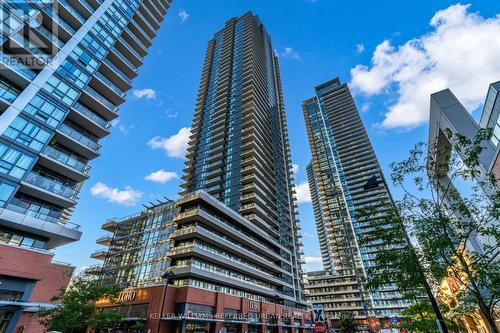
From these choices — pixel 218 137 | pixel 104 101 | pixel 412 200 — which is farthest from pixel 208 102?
pixel 412 200

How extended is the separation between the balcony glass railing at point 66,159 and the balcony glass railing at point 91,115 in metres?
Answer: 6.12

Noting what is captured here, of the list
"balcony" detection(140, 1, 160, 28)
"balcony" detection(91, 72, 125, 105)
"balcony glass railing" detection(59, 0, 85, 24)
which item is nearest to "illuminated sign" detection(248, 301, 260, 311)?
"balcony" detection(91, 72, 125, 105)

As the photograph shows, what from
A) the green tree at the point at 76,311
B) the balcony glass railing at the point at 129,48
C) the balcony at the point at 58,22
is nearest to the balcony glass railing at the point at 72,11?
the balcony at the point at 58,22

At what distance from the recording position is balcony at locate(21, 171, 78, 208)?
25906 millimetres

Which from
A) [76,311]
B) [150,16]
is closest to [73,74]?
[150,16]

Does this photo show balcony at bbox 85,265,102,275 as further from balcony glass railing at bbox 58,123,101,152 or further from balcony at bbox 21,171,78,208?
balcony glass railing at bbox 58,123,101,152

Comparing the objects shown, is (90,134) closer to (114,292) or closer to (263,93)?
(114,292)

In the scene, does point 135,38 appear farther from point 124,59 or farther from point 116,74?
point 116,74

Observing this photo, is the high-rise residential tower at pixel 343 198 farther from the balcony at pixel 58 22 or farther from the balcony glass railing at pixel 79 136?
the balcony at pixel 58 22

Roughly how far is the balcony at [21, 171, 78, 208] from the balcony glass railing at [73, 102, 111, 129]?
31.4ft

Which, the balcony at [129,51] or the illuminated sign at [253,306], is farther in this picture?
the illuminated sign at [253,306]

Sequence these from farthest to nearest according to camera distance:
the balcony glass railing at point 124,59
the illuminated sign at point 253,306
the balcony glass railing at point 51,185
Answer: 1. the illuminated sign at point 253,306
2. the balcony glass railing at point 124,59
3. the balcony glass railing at point 51,185

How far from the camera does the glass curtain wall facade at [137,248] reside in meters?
39.9

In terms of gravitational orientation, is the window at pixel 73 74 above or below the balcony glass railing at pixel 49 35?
below
